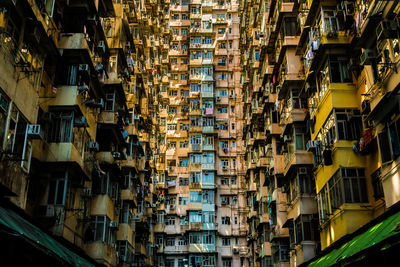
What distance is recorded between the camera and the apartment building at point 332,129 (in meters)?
→ 14.8

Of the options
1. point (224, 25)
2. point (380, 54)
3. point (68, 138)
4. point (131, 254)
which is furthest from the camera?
point (224, 25)

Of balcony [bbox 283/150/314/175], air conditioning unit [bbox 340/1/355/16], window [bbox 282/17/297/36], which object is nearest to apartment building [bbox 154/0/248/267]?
window [bbox 282/17/297/36]

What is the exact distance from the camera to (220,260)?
48.8 meters

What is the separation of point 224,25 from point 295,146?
38.2 m

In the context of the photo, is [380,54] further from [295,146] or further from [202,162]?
[202,162]

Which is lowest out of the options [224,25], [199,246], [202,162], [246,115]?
[199,246]

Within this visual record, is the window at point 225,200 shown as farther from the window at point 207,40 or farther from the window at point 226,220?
the window at point 207,40

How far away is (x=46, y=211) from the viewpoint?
1786cm

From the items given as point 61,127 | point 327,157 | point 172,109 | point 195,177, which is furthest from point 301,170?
point 172,109

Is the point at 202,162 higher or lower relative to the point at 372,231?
higher

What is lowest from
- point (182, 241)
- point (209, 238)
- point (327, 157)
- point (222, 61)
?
point (327, 157)

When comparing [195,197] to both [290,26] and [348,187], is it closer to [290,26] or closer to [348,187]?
[290,26]

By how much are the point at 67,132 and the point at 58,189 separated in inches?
96.2

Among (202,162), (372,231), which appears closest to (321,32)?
(372,231)
